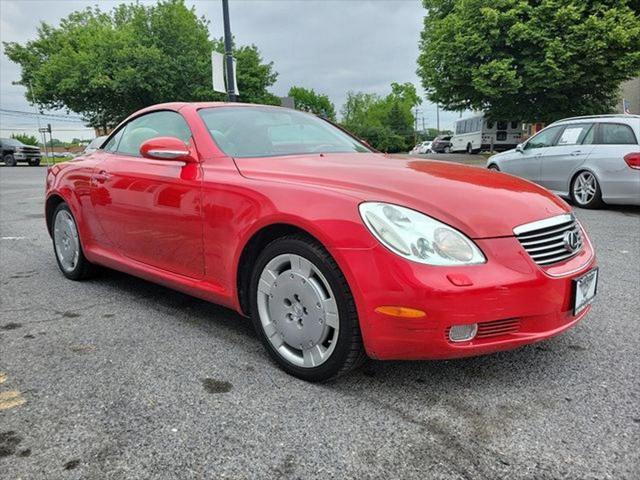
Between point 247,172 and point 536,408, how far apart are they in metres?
1.76

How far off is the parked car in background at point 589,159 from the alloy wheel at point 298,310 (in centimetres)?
678

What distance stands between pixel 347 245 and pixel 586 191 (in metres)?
7.19

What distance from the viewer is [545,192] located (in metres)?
2.71

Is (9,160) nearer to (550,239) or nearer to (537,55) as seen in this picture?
(537,55)

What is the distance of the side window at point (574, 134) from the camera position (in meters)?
8.16

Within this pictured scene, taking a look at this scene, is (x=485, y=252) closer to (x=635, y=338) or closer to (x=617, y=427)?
(x=617, y=427)

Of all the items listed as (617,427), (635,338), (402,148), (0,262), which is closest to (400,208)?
(617,427)

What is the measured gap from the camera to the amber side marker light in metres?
2.04

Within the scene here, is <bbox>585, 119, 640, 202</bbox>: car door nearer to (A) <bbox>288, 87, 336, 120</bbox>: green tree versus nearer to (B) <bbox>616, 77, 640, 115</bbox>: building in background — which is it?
(B) <bbox>616, 77, 640, 115</bbox>: building in background

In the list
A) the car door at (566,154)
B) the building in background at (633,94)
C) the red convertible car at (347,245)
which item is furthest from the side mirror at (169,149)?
the building in background at (633,94)

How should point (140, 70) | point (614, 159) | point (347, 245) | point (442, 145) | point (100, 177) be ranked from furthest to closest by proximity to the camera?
point (442, 145), point (140, 70), point (614, 159), point (100, 177), point (347, 245)

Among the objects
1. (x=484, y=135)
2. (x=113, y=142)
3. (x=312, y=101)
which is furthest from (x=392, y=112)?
(x=113, y=142)

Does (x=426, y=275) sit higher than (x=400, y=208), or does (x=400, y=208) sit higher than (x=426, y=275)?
(x=400, y=208)

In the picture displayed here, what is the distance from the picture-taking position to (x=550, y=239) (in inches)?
91.5
